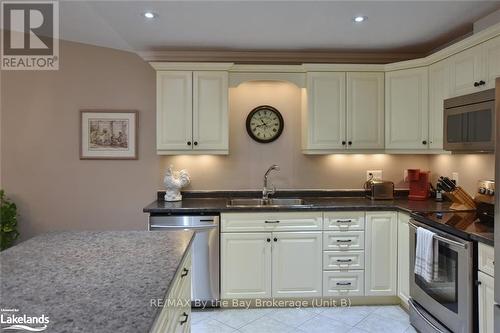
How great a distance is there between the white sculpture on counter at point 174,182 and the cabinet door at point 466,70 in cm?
261

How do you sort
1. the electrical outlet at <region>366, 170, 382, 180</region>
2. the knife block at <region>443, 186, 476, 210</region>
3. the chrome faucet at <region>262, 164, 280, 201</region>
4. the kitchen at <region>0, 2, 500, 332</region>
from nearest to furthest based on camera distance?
the kitchen at <region>0, 2, 500, 332</region> → the knife block at <region>443, 186, 476, 210</region> → the chrome faucet at <region>262, 164, 280, 201</region> → the electrical outlet at <region>366, 170, 382, 180</region>

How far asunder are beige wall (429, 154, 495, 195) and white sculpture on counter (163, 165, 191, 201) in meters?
2.64

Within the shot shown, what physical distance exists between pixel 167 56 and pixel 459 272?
10.5 feet

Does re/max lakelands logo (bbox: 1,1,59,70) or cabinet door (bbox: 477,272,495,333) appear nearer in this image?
cabinet door (bbox: 477,272,495,333)

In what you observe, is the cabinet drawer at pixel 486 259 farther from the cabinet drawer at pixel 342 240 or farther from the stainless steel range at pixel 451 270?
the cabinet drawer at pixel 342 240

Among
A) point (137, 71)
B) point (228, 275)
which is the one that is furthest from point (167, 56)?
point (228, 275)

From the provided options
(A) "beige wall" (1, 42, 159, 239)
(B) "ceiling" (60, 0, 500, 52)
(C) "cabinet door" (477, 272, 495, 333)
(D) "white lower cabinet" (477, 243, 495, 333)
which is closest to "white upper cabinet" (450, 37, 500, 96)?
(B) "ceiling" (60, 0, 500, 52)

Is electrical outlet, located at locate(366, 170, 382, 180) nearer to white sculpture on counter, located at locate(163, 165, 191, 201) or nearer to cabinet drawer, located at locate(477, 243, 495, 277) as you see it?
cabinet drawer, located at locate(477, 243, 495, 277)

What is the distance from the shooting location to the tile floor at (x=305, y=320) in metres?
2.70

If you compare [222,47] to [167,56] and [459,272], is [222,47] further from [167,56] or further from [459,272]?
[459,272]

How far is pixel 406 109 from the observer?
3293 millimetres

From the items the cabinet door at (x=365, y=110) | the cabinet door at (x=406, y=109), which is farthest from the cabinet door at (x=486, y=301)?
the cabinet door at (x=365, y=110)

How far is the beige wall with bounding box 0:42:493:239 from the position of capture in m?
3.54

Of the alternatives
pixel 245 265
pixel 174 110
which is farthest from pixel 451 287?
pixel 174 110
